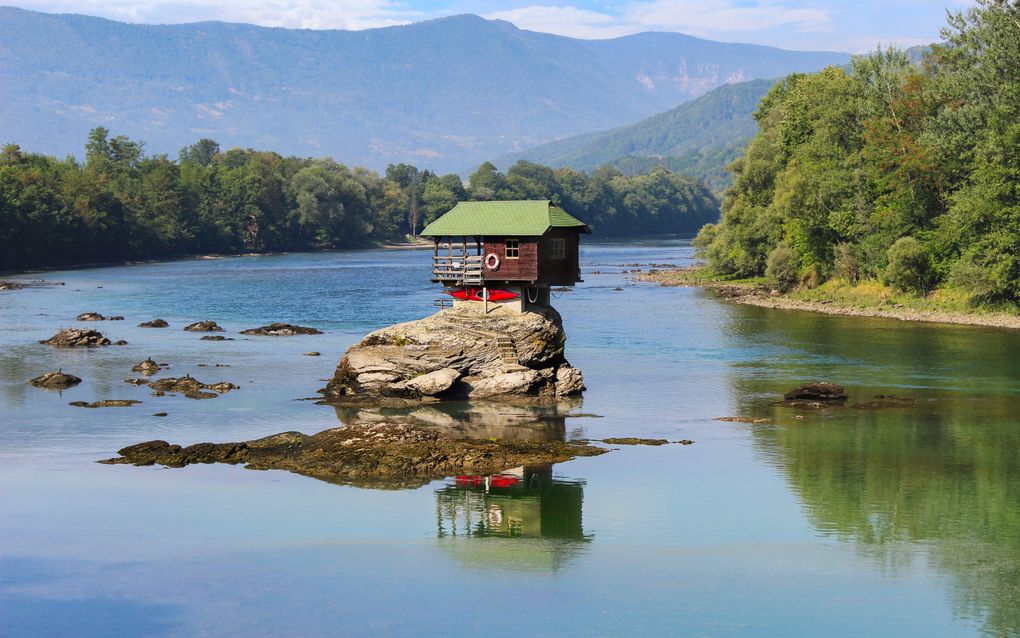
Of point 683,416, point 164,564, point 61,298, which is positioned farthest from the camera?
point 61,298

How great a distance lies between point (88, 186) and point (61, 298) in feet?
262

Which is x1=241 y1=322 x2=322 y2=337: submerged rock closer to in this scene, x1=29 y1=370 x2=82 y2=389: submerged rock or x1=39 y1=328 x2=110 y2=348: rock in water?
x1=39 y1=328 x2=110 y2=348: rock in water

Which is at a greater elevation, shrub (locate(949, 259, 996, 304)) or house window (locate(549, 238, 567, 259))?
house window (locate(549, 238, 567, 259))

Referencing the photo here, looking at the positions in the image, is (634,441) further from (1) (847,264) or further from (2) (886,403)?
(1) (847,264)

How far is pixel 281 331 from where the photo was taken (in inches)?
3465

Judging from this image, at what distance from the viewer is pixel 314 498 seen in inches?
1565

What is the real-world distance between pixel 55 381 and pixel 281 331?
26.4m

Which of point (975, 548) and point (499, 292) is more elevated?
point (499, 292)

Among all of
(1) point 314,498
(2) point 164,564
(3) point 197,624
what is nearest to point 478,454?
(1) point 314,498

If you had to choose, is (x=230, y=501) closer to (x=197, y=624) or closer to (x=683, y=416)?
(x=197, y=624)

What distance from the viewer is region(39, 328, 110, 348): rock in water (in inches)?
3164

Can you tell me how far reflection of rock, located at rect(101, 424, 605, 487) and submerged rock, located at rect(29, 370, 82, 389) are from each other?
19604 mm

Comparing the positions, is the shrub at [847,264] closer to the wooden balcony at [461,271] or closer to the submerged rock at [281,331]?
the submerged rock at [281,331]

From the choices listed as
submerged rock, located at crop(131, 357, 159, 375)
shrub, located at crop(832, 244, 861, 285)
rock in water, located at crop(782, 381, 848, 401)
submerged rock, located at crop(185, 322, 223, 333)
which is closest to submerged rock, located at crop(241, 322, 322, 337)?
submerged rock, located at crop(185, 322, 223, 333)
